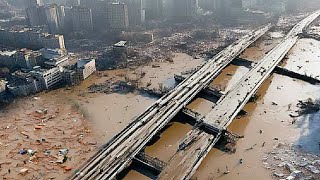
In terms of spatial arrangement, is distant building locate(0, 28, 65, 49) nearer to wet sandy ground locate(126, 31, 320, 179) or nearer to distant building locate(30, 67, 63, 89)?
distant building locate(30, 67, 63, 89)

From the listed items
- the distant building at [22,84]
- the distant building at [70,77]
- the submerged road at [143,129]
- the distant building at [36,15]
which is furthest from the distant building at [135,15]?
the distant building at [22,84]

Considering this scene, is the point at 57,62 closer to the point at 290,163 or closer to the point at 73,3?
the point at 290,163

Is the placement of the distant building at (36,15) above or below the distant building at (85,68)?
above

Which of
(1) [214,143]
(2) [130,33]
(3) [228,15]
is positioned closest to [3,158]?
(1) [214,143]

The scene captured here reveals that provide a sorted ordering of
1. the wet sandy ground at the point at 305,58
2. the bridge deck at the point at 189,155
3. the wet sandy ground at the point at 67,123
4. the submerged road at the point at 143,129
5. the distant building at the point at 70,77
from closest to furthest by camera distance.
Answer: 1. the bridge deck at the point at 189,155
2. the submerged road at the point at 143,129
3. the wet sandy ground at the point at 67,123
4. the distant building at the point at 70,77
5. the wet sandy ground at the point at 305,58

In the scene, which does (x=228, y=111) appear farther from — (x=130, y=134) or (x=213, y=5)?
(x=213, y=5)

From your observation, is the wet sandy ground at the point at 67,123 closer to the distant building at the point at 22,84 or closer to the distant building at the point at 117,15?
the distant building at the point at 22,84
